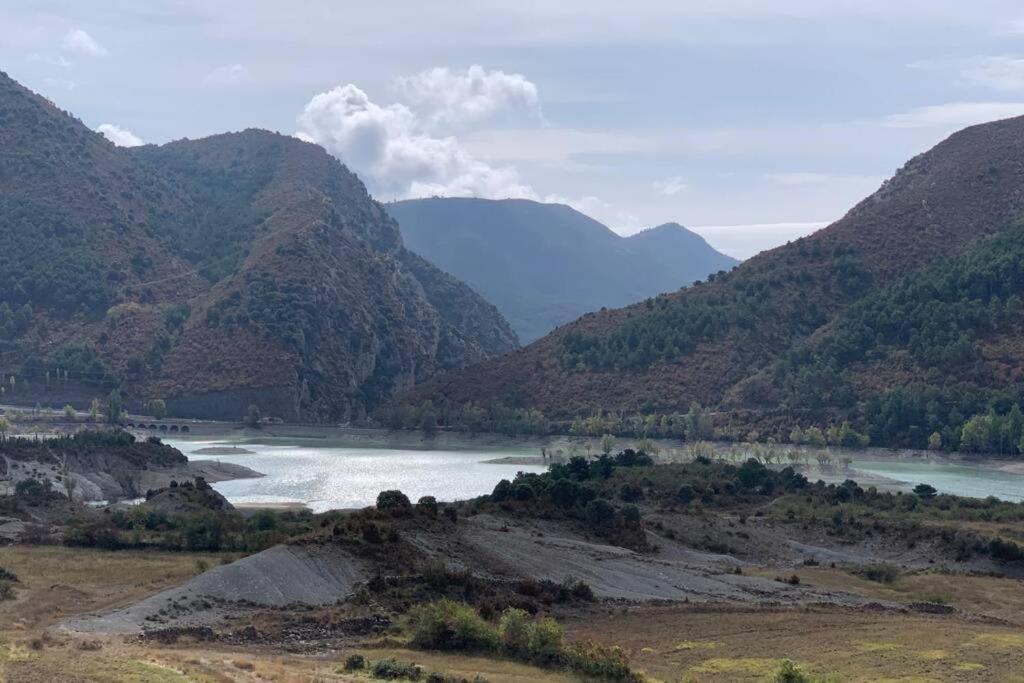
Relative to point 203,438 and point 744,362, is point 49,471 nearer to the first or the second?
point 203,438

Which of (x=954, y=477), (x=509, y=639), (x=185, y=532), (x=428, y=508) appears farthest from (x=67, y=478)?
(x=954, y=477)

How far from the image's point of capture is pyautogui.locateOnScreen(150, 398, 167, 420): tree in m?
175

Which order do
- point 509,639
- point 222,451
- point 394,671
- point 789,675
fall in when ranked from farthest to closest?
point 222,451
point 509,639
point 394,671
point 789,675

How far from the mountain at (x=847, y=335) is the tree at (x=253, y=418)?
2058 centimetres

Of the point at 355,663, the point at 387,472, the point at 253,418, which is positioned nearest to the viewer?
the point at 355,663

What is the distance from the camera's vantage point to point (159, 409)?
17475 centimetres

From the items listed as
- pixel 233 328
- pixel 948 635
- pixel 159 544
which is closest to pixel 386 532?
pixel 159 544

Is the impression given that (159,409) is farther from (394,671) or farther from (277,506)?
(394,671)

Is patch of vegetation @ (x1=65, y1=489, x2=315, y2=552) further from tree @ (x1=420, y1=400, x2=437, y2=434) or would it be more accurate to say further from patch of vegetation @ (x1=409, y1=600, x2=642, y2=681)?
tree @ (x1=420, y1=400, x2=437, y2=434)

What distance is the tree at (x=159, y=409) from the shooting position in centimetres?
17475

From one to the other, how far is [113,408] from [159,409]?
1109 centimetres

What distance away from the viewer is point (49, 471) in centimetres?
9569

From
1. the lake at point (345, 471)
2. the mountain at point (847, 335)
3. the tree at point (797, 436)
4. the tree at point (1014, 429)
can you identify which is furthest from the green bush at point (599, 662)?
the tree at point (797, 436)

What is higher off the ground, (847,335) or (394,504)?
(847,335)
